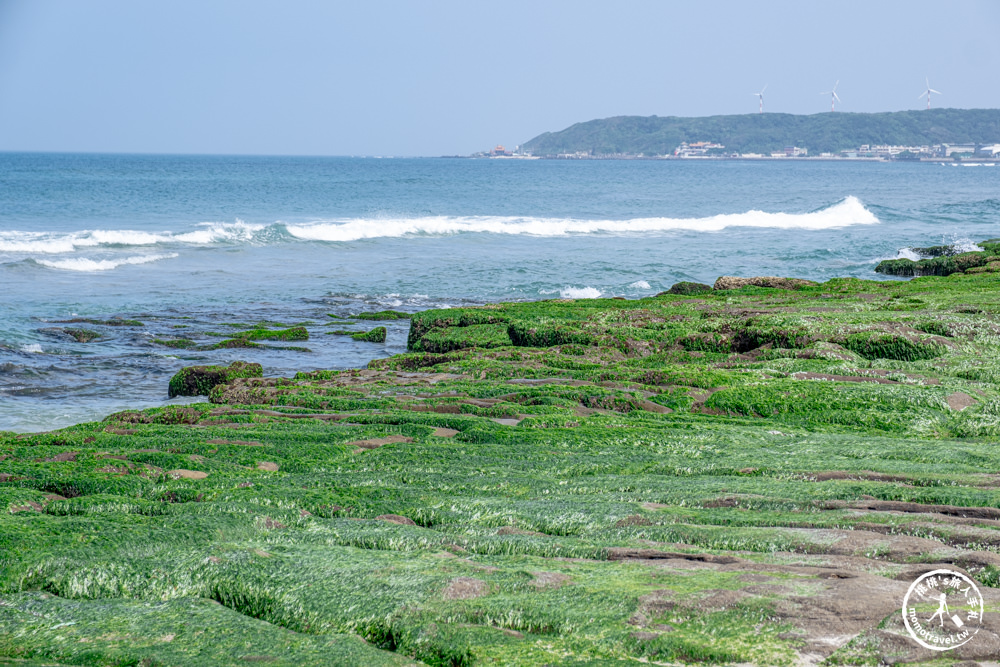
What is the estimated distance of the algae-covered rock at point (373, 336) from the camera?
2236 centimetres

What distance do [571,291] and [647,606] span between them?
27.6 m

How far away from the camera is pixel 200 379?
16.5 m

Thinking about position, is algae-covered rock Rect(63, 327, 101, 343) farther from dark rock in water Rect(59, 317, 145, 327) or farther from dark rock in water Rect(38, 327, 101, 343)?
dark rock in water Rect(59, 317, 145, 327)

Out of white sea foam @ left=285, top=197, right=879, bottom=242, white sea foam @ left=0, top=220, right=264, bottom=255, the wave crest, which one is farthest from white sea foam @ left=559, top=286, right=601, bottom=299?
white sea foam @ left=0, top=220, right=264, bottom=255

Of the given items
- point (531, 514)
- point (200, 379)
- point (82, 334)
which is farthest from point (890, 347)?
point (82, 334)

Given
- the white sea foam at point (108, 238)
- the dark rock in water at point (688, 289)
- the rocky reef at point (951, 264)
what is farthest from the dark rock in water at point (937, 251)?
the white sea foam at point (108, 238)

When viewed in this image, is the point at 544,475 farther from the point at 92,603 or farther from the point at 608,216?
the point at 608,216

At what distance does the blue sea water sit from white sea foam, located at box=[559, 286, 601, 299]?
12 cm

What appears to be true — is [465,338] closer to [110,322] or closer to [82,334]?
[82,334]

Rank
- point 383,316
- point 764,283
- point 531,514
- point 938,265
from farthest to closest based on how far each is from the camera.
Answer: point 938,265
point 383,316
point 764,283
point 531,514

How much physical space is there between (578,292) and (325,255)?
16.1 metres

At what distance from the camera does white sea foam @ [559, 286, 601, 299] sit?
31188 millimetres

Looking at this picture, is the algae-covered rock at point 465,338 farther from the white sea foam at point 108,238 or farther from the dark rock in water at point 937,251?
the white sea foam at point 108,238

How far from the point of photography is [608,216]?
64.6 metres
